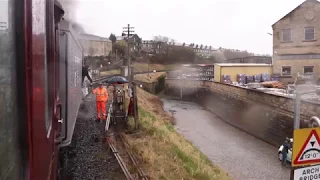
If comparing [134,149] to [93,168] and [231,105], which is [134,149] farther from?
[231,105]

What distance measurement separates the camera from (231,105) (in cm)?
3127

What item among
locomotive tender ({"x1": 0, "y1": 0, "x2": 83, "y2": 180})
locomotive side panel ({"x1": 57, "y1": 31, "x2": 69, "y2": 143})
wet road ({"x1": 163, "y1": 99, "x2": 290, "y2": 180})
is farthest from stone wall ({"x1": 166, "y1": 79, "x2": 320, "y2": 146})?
locomotive tender ({"x1": 0, "y1": 0, "x2": 83, "y2": 180})

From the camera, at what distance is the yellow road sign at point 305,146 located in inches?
136

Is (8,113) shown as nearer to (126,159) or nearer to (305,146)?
(305,146)

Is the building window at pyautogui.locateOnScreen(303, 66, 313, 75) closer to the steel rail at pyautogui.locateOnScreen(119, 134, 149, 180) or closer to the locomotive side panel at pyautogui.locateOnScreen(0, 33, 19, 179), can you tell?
the steel rail at pyautogui.locateOnScreen(119, 134, 149, 180)

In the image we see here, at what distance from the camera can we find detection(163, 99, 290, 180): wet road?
15359mm

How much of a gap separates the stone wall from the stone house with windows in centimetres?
647

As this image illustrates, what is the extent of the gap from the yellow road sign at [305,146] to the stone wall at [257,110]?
15440mm

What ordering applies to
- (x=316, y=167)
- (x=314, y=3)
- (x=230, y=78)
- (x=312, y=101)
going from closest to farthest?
1. (x=316, y=167)
2. (x=312, y=101)
3. (x=314, y=3)
4. (x=230, y=78)

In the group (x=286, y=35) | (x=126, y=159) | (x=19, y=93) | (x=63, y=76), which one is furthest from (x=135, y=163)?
(x=286, y=35)

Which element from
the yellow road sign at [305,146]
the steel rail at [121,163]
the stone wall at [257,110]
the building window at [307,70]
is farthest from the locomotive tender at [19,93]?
the building window at [307,70]

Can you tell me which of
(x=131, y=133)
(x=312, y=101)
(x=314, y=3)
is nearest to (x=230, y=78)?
(x=314, y=3)

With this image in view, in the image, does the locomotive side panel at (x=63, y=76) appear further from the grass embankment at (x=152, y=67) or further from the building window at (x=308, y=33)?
the grass embankment at (x=152, y=67)

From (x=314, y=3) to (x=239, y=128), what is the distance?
45.6 ft
